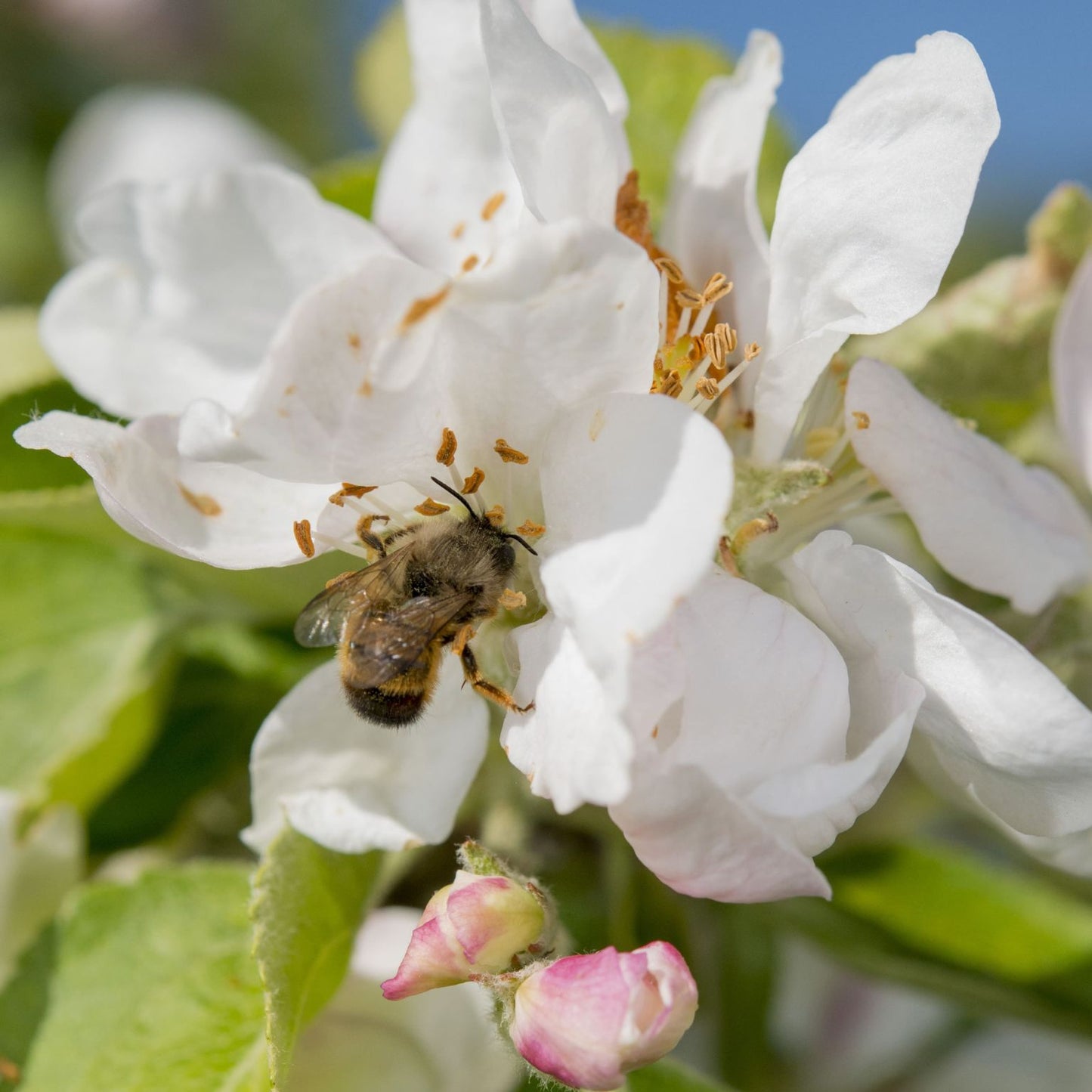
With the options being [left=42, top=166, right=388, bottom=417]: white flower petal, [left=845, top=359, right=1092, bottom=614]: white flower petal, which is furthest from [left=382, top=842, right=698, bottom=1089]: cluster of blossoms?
[left=42, top=166, right=388, bottom=417]: white flower petal

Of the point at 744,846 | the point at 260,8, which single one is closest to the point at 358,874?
the point at 744,846

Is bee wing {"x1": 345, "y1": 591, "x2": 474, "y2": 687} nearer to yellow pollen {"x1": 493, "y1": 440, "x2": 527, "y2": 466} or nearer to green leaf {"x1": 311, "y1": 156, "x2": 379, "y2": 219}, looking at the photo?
yellow pollen {"x1": 493, "y1": 440, "x2": 527, "y2": 466}

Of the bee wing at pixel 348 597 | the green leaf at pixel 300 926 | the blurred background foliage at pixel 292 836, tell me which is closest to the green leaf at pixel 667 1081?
the blurred background foliage at pixel 292 836

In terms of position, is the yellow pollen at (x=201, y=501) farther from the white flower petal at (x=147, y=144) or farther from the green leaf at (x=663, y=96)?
the white flower petal at (x=147, y=144)

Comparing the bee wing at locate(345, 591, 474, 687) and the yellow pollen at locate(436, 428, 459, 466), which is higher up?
the yellow pollen at locate(436, 428, 459, 466)

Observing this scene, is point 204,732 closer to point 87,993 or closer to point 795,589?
point 87,993

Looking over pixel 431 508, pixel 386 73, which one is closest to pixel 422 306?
pixel 431 508

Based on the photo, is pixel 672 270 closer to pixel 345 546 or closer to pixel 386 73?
pixel 345 546
